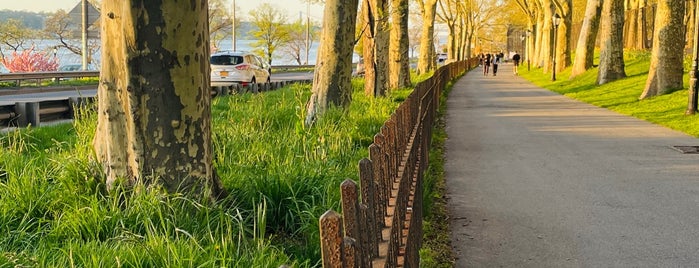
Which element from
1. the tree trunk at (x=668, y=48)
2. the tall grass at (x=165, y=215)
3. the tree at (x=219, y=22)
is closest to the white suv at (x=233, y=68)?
the tree trunk at (x=668, y=48)

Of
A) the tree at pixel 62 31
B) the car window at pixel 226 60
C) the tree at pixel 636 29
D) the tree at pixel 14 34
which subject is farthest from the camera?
the tree at pixel 62 31

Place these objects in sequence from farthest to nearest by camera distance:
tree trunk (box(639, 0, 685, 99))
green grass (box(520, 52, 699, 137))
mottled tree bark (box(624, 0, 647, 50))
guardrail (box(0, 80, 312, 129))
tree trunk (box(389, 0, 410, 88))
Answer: mottled tree bark (box(624, 0, 647, 50)) < tree trunk (box(389, 0, 410, 88)) < tree trunk (box(639, 0, 685, 99)) < green grass (box(520, 52, 699, 137)) < guardrail (box(0, 80, 312, 129))

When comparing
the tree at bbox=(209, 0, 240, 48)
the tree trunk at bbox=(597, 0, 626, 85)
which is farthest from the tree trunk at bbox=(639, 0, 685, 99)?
the tree at bbox=(209, 0, 240, 48)

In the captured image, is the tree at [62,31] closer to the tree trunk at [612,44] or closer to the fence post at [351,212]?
the tree trunk at [612,44]

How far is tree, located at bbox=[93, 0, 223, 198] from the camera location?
510 centimetres

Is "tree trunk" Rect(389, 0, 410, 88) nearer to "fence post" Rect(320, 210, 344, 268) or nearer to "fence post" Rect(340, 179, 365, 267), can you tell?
"fence post" Rect(340, 179, 365, 267)

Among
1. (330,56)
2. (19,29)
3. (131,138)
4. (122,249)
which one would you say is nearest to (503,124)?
(330,56)

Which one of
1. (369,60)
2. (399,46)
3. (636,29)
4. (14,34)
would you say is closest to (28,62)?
(14,34)

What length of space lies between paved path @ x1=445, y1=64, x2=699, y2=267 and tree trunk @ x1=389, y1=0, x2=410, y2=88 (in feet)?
31.9

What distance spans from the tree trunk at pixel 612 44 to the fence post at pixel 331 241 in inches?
962

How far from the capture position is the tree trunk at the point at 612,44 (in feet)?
81.9

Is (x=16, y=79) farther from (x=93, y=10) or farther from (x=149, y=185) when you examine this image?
(x=149, y=185)

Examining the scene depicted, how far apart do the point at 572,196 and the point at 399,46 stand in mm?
17131

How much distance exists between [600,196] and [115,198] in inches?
196
